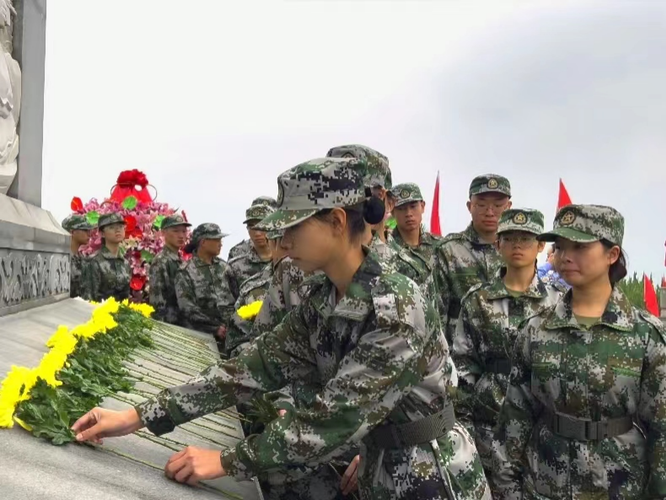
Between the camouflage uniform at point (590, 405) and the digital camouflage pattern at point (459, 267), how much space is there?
2465 millimetres

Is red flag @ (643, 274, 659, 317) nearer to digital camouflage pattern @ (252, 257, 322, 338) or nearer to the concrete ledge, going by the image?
the concrete ledge

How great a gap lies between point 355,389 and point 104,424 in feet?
3.07

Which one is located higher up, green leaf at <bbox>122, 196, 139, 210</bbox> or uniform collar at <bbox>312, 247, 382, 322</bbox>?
uniform collar at <bbox>312, 247, 382, 322</bbox>

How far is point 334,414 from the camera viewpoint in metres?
2.08

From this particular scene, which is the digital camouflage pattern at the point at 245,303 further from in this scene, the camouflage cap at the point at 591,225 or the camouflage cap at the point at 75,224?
the camouflage cap at the point at 75,224

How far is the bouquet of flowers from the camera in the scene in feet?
39.8

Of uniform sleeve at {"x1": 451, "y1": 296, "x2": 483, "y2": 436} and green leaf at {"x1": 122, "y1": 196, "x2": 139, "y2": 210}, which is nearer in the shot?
uniform sleeve at {"x1": 451, "y1": 296, "x2": 483, "y2": 436}

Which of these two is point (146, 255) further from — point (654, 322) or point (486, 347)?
point (654, 322)

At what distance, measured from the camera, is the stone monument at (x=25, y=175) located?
478 centimetres

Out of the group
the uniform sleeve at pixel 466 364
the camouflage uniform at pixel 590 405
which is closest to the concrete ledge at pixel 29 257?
the uniform sleeve at pixel 466 364

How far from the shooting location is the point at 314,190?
2148mm

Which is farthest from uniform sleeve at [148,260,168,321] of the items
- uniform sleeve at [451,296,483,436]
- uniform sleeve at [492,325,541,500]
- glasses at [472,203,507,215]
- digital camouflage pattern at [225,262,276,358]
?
uniform sleeve at [492,325,541,500]

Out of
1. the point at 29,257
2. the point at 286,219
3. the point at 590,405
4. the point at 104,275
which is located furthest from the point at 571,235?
the point at 104,275

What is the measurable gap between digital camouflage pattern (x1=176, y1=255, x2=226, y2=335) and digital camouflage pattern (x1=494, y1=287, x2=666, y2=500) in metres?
5.76
